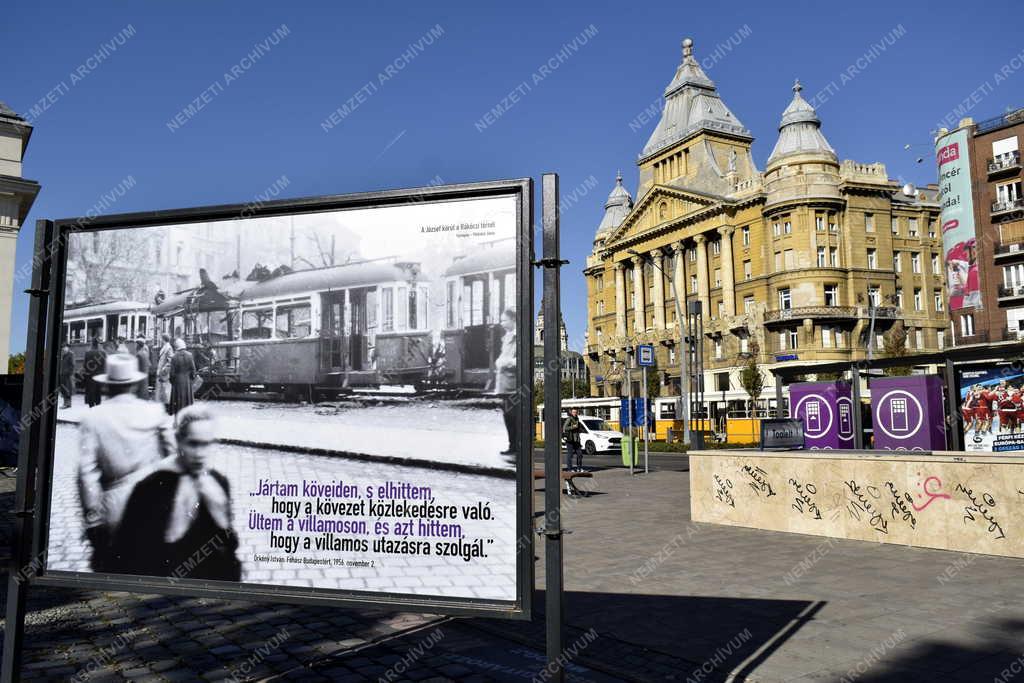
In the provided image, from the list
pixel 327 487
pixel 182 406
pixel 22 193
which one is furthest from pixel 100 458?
pixel 22 193

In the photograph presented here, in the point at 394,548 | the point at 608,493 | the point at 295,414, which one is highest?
the point at 295,414

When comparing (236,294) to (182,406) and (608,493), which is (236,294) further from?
(608,493)

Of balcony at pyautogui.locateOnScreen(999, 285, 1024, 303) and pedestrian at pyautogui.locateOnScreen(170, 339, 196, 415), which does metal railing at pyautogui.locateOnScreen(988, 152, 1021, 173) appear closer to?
balcony at pyautogui.locateOnScreen(999, 285, 1024, 303)

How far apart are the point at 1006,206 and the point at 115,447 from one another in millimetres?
59044

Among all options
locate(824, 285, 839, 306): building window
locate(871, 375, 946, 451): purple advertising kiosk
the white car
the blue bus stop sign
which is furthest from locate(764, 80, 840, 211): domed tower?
locate(871, 375, 946, 451): purple advertising kiosk

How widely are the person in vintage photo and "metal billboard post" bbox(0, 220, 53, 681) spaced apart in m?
0.52

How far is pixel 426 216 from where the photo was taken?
3.89 meters

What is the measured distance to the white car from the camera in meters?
35.5

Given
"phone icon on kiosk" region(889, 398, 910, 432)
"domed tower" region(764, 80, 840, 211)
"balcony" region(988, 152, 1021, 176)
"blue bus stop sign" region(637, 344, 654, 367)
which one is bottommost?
"phone icon on kiosk" region(889, 398, 910, 432)

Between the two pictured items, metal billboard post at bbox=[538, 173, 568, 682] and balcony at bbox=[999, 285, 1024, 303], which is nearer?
metal billboard post at bbox=[538, 173, 568, 682]

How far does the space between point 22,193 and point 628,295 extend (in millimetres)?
61277

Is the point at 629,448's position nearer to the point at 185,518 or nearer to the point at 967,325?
the point at 185,518

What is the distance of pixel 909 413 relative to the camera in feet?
44.4

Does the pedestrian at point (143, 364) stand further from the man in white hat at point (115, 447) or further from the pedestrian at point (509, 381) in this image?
the pedestrian at point (509, 381)
